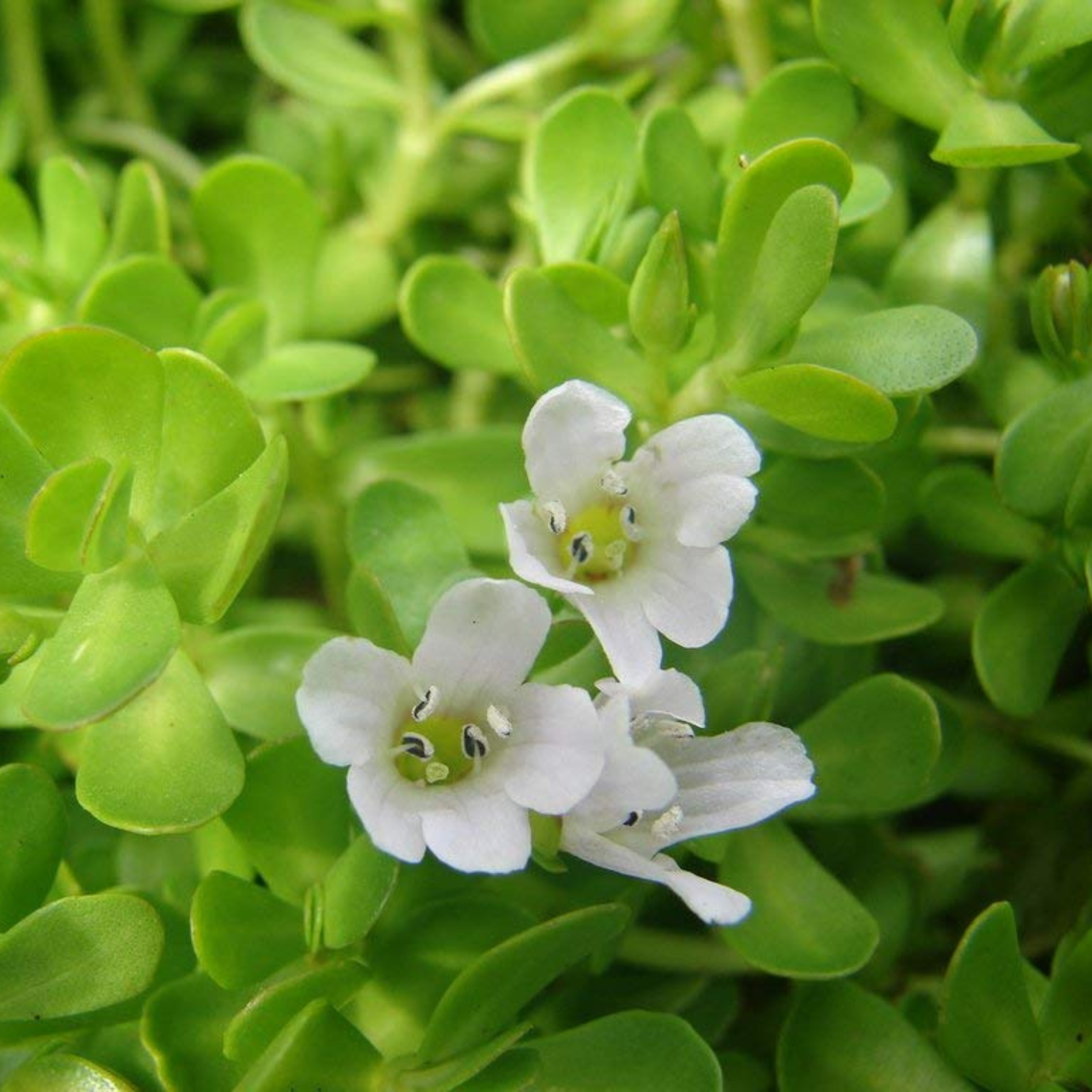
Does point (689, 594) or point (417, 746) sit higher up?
point (689, 594)

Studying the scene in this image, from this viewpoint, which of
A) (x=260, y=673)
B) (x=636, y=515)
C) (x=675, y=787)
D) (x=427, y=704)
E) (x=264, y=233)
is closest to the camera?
(x=675, y=787)

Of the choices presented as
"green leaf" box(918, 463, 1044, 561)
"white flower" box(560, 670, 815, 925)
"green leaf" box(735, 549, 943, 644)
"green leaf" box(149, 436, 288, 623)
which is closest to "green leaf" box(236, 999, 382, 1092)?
"white flower" box(560, 670, 815, 925)

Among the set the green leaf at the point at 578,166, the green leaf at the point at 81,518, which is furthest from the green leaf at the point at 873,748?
the green leaf at the point at 81,518

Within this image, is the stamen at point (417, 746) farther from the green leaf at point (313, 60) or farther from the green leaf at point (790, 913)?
the green leaf at point (313, 60)

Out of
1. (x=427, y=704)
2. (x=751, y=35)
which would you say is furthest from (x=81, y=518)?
(x=751, y=35)

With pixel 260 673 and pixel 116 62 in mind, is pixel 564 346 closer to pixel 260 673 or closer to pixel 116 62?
pixel 260 673

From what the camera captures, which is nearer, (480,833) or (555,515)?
(480,833)

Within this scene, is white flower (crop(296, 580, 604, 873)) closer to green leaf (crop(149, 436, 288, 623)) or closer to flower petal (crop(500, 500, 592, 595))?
flower petal (crop(500, 500, 592, 595))

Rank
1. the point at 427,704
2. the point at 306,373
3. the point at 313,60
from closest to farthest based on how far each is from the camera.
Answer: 1. the point at 427,704
2. the point at 306,373
3. the point at 313,60
